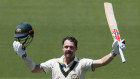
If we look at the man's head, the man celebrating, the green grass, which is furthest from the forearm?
the green grass

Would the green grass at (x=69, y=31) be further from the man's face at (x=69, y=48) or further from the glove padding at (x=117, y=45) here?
the glove padding at (x=117, y=45)

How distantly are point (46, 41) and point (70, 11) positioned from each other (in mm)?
1186

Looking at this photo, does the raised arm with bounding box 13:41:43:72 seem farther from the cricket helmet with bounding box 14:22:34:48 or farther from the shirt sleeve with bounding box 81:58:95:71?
the shirt sleeve with bounding box 81:58:95:71

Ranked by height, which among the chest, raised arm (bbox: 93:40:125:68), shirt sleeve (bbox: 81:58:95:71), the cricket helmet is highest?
the cricket helmet

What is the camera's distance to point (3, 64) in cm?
1128

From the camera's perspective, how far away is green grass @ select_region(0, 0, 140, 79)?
1112cm

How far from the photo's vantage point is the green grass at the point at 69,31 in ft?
36.5

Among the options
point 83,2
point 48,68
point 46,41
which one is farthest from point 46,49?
point 48,68

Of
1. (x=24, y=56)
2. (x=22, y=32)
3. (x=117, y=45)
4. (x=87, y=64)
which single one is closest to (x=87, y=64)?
(x=87, y=64)

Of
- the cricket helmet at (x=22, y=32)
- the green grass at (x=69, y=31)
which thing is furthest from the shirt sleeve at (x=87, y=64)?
the green grass at (x=69, y=31)

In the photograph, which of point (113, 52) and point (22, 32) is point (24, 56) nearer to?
point (22, 32)

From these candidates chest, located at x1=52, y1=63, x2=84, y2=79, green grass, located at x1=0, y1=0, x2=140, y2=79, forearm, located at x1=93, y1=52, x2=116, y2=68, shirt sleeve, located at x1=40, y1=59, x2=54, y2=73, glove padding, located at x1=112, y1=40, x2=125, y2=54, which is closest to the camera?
glove padding, located at x1=112, y1=40, x2=125, y2=54

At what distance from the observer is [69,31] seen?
11805mm

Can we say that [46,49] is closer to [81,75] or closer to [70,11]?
[70,11]
